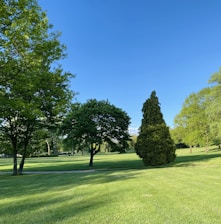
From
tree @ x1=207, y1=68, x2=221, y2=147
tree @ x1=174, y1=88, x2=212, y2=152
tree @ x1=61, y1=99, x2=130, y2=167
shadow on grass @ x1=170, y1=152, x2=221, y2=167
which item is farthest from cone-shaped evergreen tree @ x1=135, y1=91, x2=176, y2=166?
tree @ x1=174, y1=88, x2=212, y2=152

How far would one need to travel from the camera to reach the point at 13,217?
502cm

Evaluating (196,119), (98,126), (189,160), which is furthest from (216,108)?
(196,119)

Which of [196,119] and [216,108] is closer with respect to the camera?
[216,108]

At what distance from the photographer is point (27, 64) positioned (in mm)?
13055

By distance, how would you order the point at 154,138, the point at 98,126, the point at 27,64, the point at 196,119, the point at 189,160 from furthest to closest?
the point at 196,119 → the point at 98,126 → the point at 189,160 → the point at 154,138 → the point at 27,64

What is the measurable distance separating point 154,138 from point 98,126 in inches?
281

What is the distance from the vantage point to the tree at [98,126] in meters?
25.0

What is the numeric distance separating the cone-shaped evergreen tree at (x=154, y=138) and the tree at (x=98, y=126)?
4.40 m

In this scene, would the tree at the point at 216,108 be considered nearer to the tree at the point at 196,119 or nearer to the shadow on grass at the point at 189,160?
the shadow on grass at the point at 189,160

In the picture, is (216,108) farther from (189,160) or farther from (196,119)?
(196,119)

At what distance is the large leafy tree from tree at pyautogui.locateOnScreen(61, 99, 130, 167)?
6438mm

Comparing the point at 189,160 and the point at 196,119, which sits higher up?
the point at 196,119

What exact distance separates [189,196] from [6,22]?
1154cm

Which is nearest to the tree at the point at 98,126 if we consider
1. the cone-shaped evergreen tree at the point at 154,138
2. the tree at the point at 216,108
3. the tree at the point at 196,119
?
the cone-shaped evergreen tree at the point at 154,138
